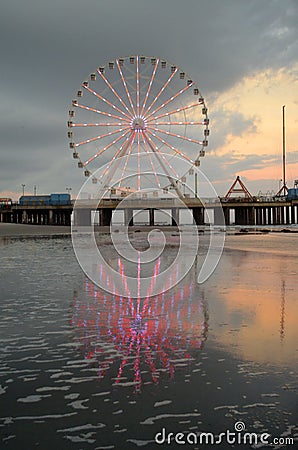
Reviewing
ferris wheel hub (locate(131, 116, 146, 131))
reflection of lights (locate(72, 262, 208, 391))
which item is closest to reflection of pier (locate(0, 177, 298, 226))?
ferris wheel hub (locate(131, 116, 146, 131))

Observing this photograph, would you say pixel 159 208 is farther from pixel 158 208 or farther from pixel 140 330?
pixel 140 330

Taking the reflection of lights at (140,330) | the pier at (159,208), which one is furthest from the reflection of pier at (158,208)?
the reflection of lights at (140,330)

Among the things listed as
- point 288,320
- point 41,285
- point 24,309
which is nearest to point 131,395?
point 288,320

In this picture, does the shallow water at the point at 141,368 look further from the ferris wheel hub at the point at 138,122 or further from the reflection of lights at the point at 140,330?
the ferris wheel hub at the point at 138,122

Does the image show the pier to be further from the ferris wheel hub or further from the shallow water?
the shallow water

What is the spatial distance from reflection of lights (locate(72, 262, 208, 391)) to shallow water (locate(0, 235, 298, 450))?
1 centimetres

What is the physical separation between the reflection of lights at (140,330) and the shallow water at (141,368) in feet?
0.05

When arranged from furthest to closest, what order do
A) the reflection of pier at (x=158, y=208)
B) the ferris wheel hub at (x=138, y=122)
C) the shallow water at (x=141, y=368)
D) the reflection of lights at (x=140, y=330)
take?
the reflection of pier at (x=158, y=208), the ferris wheel hub at (x=138, y=122), the reflection of lights at (x=140, y=330), the shallow water at (x=141, y=368)

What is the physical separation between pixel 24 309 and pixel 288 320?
12.8ft

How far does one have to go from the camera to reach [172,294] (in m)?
8.77

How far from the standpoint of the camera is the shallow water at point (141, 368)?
3.11m

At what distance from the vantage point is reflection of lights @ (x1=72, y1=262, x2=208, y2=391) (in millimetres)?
4457

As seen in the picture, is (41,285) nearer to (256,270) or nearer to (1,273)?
(1,273)

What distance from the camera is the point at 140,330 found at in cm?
588
